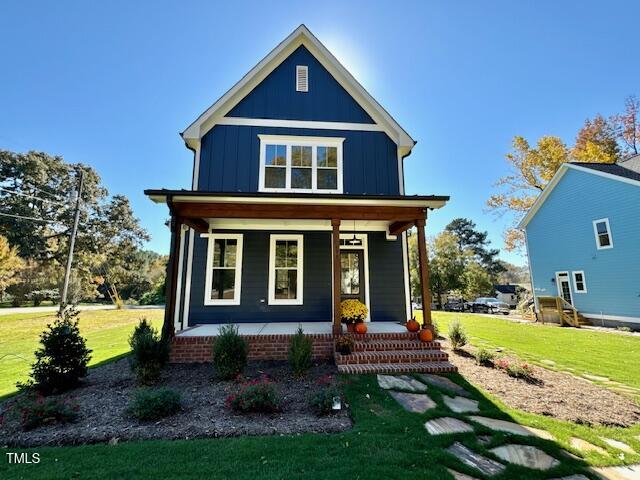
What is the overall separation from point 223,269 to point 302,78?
270 inches

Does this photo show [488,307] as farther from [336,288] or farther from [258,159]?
[258,159]

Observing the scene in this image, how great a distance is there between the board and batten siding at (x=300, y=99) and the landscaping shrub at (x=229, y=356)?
6.99 meters

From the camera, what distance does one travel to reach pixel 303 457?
2904 millimetres

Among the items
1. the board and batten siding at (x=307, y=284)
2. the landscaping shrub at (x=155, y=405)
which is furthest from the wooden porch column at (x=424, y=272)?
the landscaping shrub at (x=155, y=405)

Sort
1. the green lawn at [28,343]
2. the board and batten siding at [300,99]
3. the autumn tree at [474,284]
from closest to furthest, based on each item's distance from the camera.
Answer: the green lawn at [28,343] → the board and batten siding at [300,99] → the autumn tree at [474,284]

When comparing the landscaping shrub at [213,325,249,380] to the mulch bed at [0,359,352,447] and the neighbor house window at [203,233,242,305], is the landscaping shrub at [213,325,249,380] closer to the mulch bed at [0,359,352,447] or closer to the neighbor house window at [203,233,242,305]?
the mulch bed at [0,359,352,447]

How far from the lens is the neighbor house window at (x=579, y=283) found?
14844 mm

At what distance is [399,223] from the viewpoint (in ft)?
27.0

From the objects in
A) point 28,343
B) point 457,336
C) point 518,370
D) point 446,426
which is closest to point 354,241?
point 457,336

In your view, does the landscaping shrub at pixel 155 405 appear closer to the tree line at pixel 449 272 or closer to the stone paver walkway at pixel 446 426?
the stone paver walkway at pixel 446 426

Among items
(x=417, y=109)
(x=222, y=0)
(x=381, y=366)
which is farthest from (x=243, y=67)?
(x=381, y=366)

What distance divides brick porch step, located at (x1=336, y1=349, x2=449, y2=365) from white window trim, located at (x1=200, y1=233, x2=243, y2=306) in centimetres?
384

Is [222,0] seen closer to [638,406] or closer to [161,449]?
[161,449]

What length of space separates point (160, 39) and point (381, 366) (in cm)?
1229
